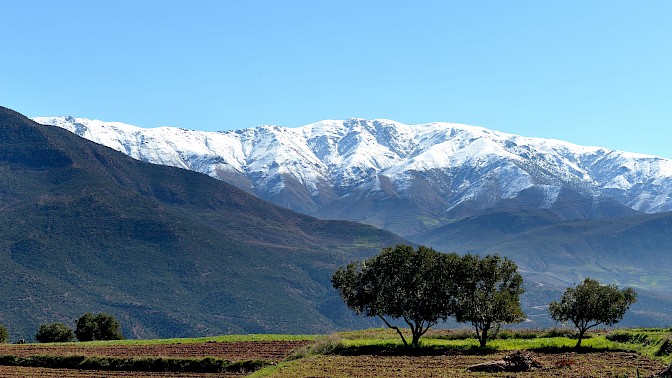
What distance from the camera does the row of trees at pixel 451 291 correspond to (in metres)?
79.4

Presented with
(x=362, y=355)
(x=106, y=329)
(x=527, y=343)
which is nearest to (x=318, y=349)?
(x=362, y=355)

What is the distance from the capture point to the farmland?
6500cm

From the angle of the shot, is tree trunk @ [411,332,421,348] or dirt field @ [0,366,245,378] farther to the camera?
tree trunk @ [411,332,421,348]

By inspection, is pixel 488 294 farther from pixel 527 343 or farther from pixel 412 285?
pixel 412 285

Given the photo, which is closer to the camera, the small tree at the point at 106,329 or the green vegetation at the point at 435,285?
the green vegetation at the point at 435,285

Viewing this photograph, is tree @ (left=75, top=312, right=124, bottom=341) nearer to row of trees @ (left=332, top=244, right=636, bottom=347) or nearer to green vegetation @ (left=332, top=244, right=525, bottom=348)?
row of trees @ (left=332, top=244, right=636, bottom=347)

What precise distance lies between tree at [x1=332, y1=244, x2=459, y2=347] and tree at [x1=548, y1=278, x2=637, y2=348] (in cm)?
1267

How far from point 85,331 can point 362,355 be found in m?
74.2

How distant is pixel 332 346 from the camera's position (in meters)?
85.4

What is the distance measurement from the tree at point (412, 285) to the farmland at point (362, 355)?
4033 millimetres

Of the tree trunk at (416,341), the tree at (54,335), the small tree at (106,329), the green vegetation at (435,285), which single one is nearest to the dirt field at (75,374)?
the green vegetation at (435,285)

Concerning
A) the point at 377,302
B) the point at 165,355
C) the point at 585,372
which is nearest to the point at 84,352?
the point at 165,355

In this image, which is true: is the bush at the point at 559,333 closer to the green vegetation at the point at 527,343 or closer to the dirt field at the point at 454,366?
the green vegetation at the point at 527,343

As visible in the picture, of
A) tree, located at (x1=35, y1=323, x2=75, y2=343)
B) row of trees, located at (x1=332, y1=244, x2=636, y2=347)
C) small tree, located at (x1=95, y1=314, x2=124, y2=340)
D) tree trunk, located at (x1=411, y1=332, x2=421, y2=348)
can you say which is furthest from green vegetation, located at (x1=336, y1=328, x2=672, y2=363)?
tree, located at (x1=35, y1=323, x2=75, y2=343)
